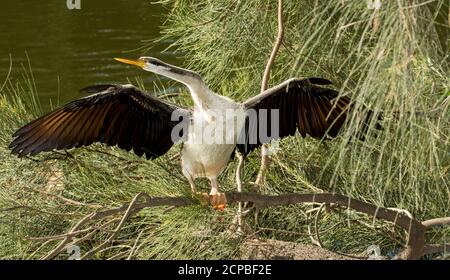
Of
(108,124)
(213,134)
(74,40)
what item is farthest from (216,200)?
(74,40)

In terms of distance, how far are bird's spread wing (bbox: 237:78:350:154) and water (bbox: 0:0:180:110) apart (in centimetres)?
264

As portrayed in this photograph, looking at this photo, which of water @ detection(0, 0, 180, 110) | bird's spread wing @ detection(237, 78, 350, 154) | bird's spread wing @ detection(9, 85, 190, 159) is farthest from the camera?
water @ detection(0, 0, 180, 110)

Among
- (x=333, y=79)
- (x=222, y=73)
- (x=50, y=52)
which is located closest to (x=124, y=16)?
(x=50, y=52)

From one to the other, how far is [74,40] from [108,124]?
345 cm

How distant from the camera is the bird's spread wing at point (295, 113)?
5.41ft

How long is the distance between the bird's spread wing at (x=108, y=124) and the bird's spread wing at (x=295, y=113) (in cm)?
15

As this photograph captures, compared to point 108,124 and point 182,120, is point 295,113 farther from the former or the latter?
point 108,124

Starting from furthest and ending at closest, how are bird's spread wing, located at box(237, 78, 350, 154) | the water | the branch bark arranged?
the water < bird's spread wing, located at box(237, 78, 350, 154) < the branch bark

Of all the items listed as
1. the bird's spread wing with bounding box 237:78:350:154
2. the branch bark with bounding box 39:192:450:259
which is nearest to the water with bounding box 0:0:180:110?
the bird's spread wing with bounding box 237:78:350:154

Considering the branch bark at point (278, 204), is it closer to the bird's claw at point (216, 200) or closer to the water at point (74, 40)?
the bird's claw at point (216, 200)

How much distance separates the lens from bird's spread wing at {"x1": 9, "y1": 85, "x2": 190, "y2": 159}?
1490 millimetres

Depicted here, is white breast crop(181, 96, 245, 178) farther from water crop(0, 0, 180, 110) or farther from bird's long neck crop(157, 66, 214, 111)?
water crop(0, 0, 180, 110)

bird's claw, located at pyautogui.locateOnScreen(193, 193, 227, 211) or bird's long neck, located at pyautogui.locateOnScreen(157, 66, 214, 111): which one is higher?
bird's long neck, located at pyautogui.locateOnScreen(157, 66, 214, 111)

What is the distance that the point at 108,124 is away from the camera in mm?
1576
